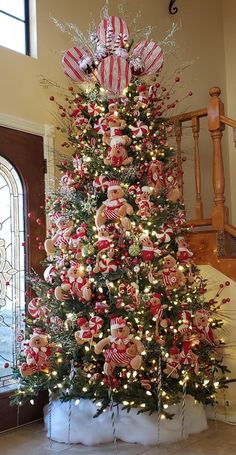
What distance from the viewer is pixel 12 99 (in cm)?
325

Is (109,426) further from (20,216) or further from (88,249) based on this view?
(20,216)

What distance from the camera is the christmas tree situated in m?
2.76

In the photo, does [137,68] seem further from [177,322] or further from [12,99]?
[177,322]

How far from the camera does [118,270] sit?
285 centimetres

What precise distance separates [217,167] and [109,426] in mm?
1813

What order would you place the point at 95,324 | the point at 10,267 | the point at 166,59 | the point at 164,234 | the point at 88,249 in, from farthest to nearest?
1. the point at 166,59
2. the point at 10,267
3. the point at 164,234
4. the point at 88,249
5. the point at 95,324

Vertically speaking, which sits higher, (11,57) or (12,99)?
(11,57)

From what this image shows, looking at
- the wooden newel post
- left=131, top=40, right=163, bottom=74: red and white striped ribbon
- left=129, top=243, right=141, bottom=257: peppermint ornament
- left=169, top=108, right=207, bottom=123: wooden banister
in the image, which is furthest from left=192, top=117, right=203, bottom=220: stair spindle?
left=129, top=243, right=141, bottom=257: peppermint ornament

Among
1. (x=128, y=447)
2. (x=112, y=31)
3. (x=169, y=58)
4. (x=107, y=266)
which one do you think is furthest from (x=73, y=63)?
(x=128, y=447)

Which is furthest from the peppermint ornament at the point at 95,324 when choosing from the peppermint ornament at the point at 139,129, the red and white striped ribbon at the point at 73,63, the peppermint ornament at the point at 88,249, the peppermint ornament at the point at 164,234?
the red and white striped ribbon at the point at 73,63

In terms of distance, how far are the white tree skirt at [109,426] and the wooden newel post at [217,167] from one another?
4.05 ft

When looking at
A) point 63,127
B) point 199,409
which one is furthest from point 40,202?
point 199,409

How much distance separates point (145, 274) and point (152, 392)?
2.12ft

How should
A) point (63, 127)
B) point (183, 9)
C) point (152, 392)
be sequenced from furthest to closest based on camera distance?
point (183, 9) < point (63, 127) < point (152, 392)
